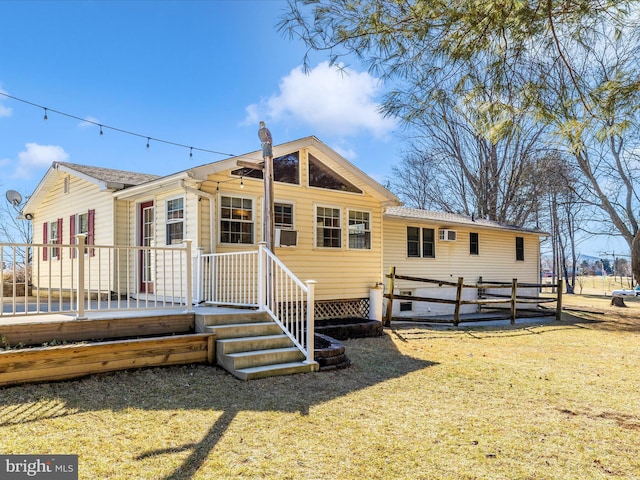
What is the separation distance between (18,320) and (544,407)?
20.8 feet

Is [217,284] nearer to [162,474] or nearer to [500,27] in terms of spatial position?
[162,474]

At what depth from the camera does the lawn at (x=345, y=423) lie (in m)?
3.12

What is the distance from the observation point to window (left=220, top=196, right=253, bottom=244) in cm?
846

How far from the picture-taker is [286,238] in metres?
8.91

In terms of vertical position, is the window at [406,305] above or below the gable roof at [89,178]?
below

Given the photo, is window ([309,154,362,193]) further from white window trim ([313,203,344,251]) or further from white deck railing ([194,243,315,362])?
white deck railing ([194,243,315,362])

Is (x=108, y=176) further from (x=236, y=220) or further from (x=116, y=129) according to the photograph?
(x=236, y=220)

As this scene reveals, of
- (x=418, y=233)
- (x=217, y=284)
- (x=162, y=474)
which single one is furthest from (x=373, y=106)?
(x=418, y=233)

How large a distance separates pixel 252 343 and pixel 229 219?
130 inches

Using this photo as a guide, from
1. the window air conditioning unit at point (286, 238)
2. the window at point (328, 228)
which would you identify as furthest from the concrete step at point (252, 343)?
the window at point (328, 228)

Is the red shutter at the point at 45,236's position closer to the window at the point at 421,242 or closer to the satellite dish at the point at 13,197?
the satellite dish at the point at 13,197

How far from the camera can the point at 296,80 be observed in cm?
497

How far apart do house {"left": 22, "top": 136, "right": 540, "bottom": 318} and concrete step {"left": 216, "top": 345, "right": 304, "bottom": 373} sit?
71.1 inches

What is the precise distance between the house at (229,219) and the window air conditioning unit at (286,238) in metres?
0.02
